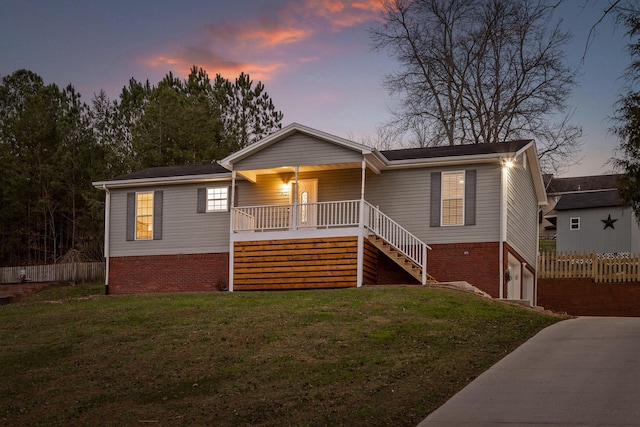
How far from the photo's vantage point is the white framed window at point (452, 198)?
2373cm

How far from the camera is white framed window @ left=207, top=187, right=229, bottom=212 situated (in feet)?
86.5

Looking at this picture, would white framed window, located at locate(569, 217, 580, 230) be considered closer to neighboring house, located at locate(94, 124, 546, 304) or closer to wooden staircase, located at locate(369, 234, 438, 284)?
neighboring house, located at locate(94, 124, 546, 304)

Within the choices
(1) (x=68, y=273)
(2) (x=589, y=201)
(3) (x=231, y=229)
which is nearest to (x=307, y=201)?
(3) (x=231, y=229)

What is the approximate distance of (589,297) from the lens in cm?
2783

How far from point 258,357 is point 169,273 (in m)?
13.5

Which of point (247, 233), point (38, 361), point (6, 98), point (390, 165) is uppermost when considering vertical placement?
point (6, 98)

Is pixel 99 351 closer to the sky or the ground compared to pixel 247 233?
closer to the ground

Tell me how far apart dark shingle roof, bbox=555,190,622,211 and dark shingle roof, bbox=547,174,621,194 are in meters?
16.4

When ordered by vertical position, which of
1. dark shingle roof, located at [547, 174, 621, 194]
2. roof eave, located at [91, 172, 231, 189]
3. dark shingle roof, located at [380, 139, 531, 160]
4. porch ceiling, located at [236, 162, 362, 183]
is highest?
dark shingle roof, located at [547, 174, 621, 194]

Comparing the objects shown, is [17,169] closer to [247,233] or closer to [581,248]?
[247,233]

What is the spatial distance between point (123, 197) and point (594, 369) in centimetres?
1893

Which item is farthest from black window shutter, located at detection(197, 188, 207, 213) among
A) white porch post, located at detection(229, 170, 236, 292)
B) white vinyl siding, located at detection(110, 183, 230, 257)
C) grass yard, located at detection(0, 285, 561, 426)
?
grass yard, located at detection(0, 285, 561, 426)

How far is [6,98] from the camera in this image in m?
50.0

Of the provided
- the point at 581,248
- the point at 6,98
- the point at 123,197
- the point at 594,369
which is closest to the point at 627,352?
the point at 594,369
